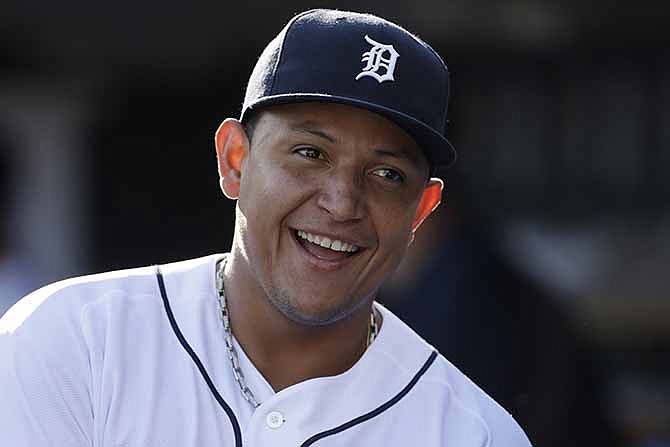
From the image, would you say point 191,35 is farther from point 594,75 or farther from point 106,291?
point 106,291

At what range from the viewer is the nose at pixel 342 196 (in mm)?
2758

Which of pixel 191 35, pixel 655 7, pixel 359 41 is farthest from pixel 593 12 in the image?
pixel 359 41

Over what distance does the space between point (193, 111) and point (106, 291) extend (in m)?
4.57

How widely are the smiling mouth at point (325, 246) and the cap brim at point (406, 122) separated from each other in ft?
0.88

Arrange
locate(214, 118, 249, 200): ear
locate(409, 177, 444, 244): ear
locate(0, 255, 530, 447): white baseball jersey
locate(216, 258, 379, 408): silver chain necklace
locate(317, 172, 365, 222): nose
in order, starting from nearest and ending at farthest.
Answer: locate(0, 255, 530, 447): white baseball jersey < locate(317, 172, 365, 222): nose < locate(216, 258, 379, 408): silver chain necklace < locate(214, 118, 249, 200): ear < locate(409, 177, 444, 244): ear

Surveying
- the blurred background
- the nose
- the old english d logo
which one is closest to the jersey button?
the nose

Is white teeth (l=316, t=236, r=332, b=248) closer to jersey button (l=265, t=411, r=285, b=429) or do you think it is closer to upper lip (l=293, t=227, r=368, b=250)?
upper lip (l=293, t=227, r=368, b=250)

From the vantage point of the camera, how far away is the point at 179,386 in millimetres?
2785

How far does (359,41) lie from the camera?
2818 millimetres

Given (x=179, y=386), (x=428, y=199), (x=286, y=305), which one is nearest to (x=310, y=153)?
(x=286, y=305)

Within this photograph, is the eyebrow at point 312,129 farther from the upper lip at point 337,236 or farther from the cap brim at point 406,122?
the upper lip at point 337,236

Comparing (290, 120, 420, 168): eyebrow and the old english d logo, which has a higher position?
the old english d logo

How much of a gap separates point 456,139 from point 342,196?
4037 millimetres

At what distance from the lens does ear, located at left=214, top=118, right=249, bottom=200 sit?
2.97 m
